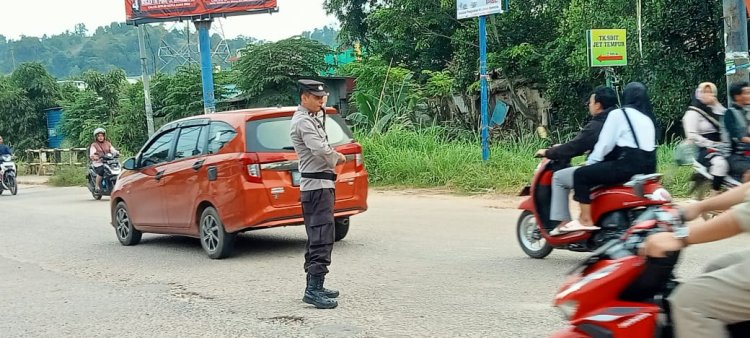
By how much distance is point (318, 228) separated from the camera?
613cm

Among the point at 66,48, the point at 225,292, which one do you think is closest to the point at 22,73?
the point at 225,292

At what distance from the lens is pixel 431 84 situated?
23875 millimetres

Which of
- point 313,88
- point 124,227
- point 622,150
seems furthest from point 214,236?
point 622,150

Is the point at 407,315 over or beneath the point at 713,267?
beneath

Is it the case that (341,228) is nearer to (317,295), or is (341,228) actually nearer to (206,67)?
(317,295)

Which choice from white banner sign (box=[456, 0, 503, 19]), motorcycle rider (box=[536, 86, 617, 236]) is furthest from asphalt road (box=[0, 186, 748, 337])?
white banner sign (box=[456, 0, 503, 19])

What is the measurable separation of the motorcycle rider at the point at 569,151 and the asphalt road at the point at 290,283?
56 centimetres

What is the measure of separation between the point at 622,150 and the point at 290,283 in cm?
317

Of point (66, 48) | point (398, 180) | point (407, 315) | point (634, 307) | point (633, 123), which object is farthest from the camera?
point (66, 48)

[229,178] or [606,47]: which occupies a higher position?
[606,47]

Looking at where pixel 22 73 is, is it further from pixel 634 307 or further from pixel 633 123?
pixel 634 307

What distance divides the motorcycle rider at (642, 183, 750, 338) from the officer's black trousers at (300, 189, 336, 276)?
354cm

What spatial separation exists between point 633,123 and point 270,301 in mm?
3348

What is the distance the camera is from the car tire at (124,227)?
33.8 ft
